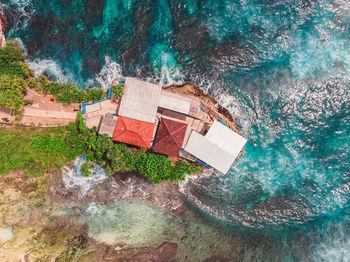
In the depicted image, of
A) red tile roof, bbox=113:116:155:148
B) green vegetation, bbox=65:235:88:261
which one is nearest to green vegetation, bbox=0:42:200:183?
red tile roof, bbox=113:116:155:148

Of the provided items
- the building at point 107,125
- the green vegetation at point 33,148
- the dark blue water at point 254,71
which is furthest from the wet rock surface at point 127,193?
the building at point 107,125

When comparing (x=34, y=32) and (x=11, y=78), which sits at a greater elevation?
(x=34, y=32)

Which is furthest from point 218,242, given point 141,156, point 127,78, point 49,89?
point 49,89

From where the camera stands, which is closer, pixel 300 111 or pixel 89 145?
pixel 89 145

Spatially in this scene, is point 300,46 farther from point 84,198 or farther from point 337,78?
point 84,198

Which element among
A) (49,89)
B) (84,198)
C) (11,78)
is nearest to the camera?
(11,78)

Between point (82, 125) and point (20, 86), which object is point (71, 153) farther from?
point (20, 86)

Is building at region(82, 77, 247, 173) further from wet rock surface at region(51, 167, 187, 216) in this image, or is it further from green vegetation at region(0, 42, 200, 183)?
wet rock surface at region(51, 167, 187, 216)
